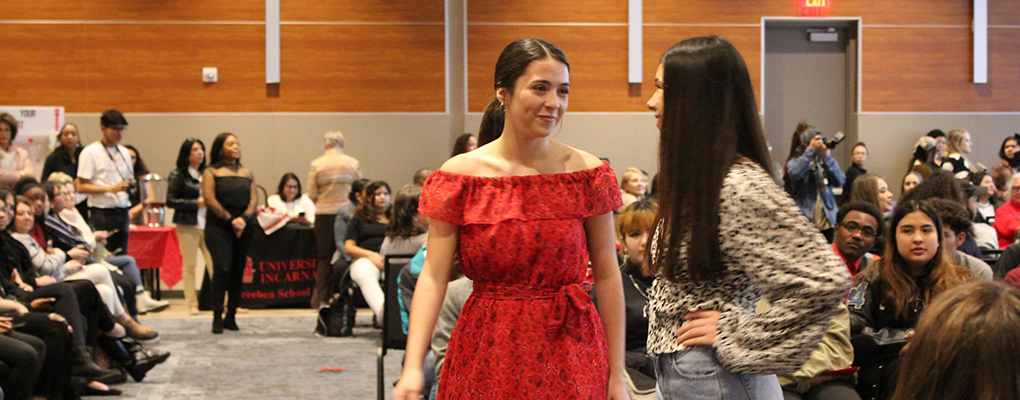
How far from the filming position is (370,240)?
6.15 m

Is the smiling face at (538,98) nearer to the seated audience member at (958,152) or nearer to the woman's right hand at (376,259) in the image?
the woman's right hand at (376,259)

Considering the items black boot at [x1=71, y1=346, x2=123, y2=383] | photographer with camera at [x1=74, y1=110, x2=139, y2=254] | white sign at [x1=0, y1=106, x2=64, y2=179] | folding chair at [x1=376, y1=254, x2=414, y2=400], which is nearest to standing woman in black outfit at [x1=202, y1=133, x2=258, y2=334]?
photographer with camera at [x1=74, y1=110, x2=139, y2=254]

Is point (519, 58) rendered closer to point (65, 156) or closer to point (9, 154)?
→ point (9, 154)

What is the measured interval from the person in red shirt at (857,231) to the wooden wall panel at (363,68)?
19.5 feet

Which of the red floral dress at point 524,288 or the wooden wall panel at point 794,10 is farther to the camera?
the wooden wall panel at point 794,10

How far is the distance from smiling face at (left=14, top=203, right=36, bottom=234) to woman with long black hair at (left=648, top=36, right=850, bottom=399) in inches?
169

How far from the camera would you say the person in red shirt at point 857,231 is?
12.9 feet

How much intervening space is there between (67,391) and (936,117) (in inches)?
354

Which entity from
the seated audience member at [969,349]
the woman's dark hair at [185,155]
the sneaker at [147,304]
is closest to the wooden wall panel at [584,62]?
the woman's dark hair at [185,155]

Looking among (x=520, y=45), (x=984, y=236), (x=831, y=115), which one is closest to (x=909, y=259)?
(x=520, y=45)

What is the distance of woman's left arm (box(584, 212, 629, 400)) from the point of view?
1.81m

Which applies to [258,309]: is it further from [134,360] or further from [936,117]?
[936,117]

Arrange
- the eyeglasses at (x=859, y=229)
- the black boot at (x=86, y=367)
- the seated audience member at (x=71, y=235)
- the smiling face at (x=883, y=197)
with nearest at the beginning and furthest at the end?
the eyeglasses at (x=859, y=229) → the black boot at (x=86, y=367) → the seated audience member at (x=71, y=235) → the smiling face at (x=883, y=197)

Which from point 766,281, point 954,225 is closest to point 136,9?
point 954,225
